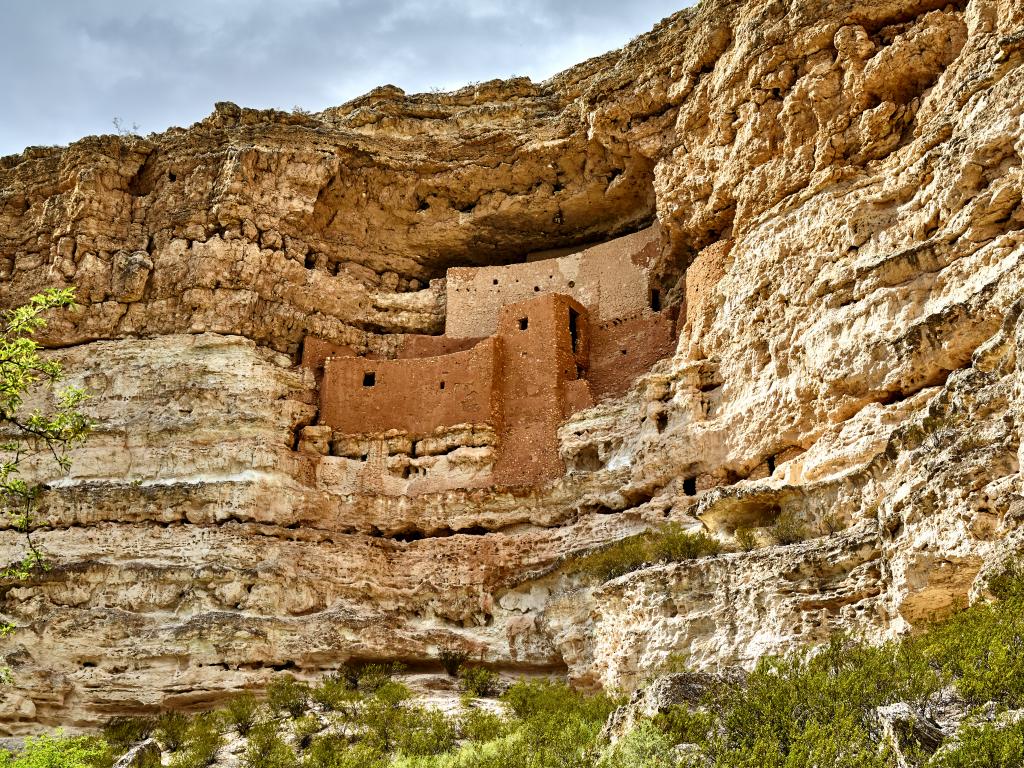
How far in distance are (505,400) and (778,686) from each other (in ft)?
44.7

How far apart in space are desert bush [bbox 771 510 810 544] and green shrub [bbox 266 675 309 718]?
762 cm

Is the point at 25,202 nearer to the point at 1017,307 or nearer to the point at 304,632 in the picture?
the point at 304,632

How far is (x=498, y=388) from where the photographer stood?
76.5ft

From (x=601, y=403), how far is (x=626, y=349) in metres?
1.91

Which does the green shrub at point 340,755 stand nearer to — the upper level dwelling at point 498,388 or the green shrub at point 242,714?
the green shrub at point 242,714

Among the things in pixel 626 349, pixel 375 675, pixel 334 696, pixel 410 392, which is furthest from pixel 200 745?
pixel 626 349

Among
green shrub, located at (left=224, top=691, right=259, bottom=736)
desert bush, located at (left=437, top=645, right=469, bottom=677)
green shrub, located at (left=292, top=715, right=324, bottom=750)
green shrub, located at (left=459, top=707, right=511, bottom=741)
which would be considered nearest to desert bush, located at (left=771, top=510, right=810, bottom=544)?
green shrub, located at (left=459, top=707, right=511, bottom=741)

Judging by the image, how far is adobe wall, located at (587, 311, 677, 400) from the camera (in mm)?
23109

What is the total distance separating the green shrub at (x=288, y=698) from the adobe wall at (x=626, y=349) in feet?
27.7

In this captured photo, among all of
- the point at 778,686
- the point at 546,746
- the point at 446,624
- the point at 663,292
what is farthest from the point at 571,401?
the point at 778,686

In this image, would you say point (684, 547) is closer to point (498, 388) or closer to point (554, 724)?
point (554, 724)

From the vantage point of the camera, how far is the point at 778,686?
32.9 feet

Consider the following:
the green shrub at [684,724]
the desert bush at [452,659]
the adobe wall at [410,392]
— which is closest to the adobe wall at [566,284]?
the adobe wall at [410,392]

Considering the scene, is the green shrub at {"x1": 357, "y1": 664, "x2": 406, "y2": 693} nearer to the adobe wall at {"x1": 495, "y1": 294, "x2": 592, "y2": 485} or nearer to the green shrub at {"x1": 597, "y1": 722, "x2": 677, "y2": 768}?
the adobe wall at {"x1": 495, "y1": 294, "x2": 592, "y2": 485}
